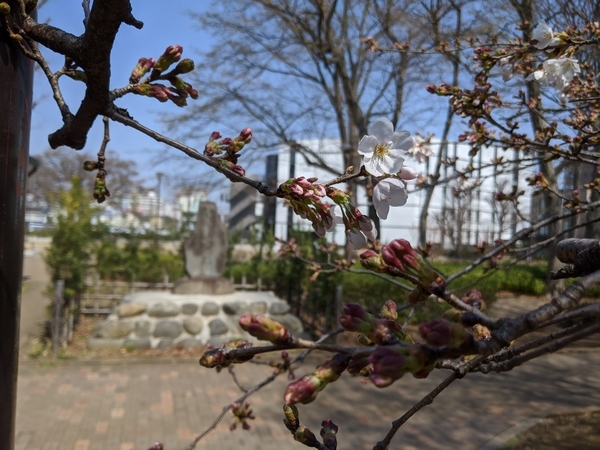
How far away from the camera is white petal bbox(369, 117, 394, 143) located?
3.55 ft

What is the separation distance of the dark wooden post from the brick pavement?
388cm

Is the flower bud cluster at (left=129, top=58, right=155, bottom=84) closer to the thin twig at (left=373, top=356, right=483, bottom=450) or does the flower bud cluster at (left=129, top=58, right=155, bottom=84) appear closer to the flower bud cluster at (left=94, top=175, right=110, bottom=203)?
the flower bud cluster at (left=94, top=175, right=110, bottom=203)

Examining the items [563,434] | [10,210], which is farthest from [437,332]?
[563,434]

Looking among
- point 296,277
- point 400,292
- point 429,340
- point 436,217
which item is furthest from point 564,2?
point 436,217

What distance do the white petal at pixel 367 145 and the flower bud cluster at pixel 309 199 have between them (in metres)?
0.13

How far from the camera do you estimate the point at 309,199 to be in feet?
3.14

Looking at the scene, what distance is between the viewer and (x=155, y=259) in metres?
13.1

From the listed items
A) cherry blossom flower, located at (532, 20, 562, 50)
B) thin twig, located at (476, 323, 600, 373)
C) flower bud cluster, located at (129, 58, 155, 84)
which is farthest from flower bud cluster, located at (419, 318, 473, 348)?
cherry blossom flower, located at (532, 20, 562, 50)

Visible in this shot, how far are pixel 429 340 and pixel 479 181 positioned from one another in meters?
3.85

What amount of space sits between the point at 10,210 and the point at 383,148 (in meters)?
0.83

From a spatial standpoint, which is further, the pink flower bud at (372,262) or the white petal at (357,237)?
the white petal at (357,237)

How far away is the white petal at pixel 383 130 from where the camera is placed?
1.08m

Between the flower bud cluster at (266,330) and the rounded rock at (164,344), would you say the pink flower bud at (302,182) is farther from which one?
the rounded rock at (164,344)

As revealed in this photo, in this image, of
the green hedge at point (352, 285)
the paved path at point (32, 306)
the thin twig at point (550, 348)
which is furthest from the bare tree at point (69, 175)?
the thin twig at point (550, 348)
